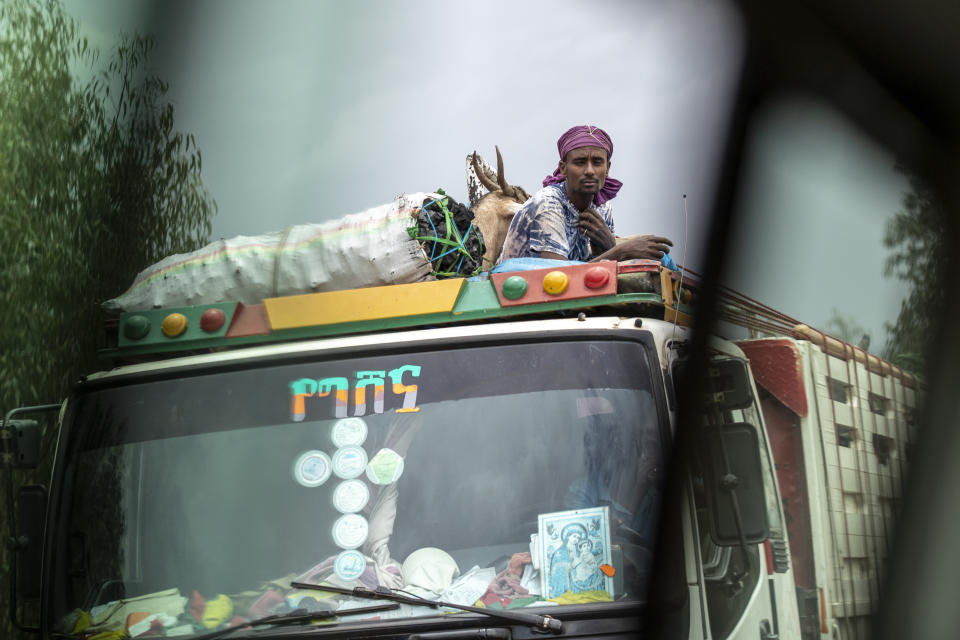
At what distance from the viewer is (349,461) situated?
353 centimetres

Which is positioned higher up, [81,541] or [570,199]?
[570,199]

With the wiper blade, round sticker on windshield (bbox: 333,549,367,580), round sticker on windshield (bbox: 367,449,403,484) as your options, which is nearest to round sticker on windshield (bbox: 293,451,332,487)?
round sticker on windshield (bbox: 367,449,403,484)

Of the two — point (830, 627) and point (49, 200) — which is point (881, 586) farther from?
point (49, 200)

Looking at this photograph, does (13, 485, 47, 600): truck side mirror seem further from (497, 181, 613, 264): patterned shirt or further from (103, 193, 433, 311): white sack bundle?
(497, 181, 613, 264): patterned shirt

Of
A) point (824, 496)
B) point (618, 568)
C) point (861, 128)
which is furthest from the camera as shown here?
point (824, 496)

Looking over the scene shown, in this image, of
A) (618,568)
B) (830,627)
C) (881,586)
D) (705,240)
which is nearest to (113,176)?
(705,240)

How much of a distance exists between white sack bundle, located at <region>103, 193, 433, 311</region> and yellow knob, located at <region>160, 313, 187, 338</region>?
11cm

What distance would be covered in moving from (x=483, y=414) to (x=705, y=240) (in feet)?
8.47

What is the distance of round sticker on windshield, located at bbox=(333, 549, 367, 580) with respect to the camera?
333cm

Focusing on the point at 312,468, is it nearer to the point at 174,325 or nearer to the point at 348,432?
the point at 348,432

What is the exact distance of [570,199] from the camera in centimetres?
469

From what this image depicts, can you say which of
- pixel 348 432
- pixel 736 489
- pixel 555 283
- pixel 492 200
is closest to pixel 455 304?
pixel 555 283

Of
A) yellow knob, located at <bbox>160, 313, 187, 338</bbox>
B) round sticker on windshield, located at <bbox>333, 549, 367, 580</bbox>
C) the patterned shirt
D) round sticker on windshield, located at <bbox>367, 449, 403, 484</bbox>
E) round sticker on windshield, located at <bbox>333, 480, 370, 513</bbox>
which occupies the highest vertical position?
the patterned shirt

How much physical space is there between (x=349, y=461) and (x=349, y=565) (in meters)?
0.36
